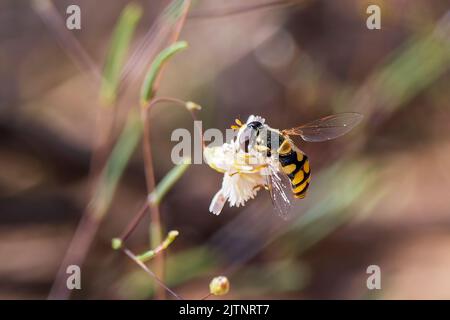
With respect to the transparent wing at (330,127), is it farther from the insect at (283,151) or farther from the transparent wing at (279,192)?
the transparent wing at (279,192)

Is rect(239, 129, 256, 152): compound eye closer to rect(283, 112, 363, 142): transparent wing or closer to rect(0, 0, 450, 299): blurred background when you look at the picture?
rect(283, 112, 363, 142): transparent wing

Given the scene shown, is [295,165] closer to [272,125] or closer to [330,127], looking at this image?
[330,127]

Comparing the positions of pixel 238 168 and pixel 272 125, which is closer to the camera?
A: pixel 238 168

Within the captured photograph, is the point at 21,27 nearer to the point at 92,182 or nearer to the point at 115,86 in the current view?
the point at 92,182

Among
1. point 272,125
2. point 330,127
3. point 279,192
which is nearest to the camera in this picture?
point 279,192

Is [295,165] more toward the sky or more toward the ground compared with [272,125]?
more toward the ground

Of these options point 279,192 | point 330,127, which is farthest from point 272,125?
point 279,192
